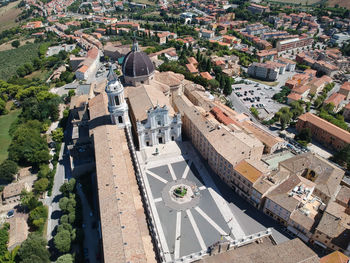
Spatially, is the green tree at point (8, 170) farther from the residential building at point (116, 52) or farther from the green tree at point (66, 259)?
the residential building at point (116, 52)

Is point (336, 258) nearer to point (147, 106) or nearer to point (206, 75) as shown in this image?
point (147, 106)

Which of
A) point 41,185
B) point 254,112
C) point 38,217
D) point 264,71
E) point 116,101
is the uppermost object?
point 116,101

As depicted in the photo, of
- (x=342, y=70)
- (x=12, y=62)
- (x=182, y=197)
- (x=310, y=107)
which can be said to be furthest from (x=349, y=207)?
(x=12, y=62)

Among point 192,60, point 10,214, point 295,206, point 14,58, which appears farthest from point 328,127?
point 14,58

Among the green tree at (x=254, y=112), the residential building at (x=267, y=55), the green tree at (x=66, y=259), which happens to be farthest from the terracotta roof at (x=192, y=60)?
the green tree at (x=66, y=259)

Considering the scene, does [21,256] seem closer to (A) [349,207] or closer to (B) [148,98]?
(B) [148,98]
